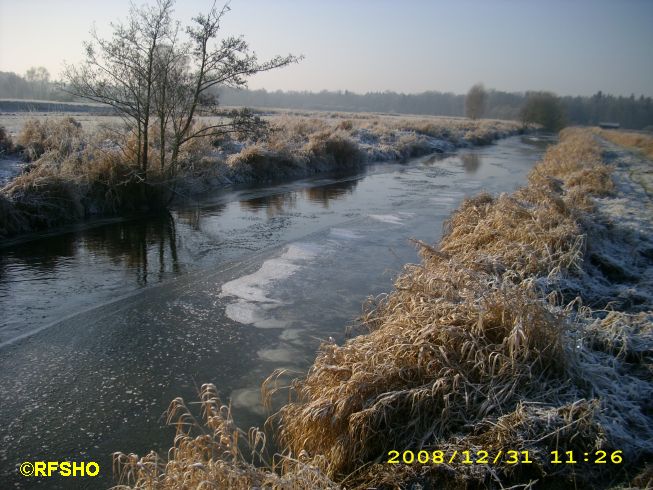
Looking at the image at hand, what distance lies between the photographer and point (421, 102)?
181625mm

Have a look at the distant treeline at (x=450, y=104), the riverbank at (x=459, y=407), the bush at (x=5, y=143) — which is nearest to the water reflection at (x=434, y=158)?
the bush at (x=5, y=143)

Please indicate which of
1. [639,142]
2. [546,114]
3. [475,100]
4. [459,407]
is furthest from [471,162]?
[475,100]

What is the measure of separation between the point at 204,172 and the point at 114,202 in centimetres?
406

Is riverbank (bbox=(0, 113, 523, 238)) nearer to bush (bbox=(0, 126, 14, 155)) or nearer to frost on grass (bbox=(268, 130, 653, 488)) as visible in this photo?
bush (bbox=(0, 126, 14, 155))

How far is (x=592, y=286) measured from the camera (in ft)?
23.4

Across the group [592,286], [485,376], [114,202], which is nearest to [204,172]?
[114,202]

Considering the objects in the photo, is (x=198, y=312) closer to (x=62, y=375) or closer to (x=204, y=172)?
(x=62, y=375)

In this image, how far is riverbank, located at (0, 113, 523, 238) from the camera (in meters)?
11.0

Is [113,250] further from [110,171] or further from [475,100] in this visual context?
[475,100]

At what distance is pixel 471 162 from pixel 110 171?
2221 cm
